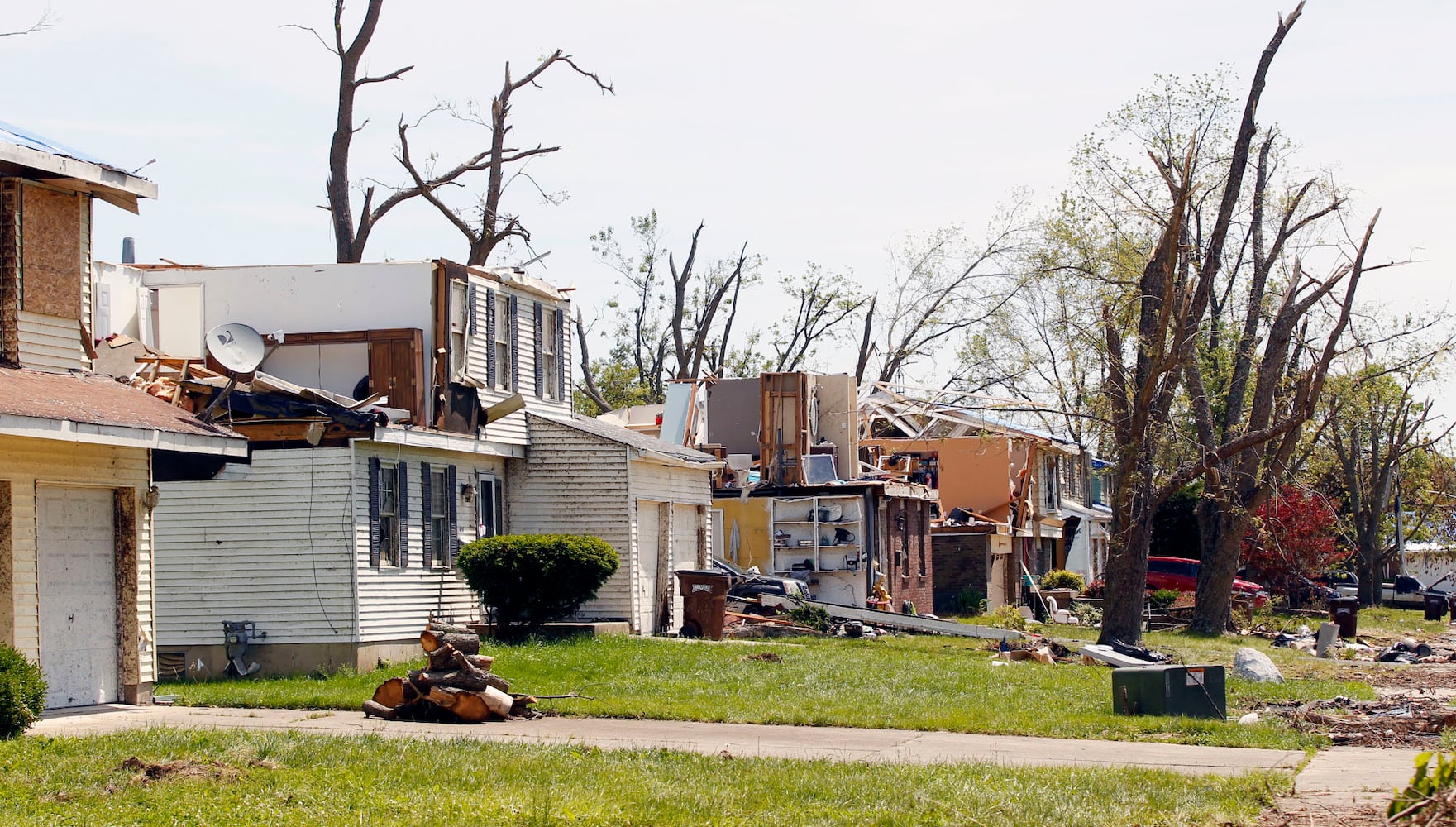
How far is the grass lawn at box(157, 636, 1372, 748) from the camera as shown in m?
14.8

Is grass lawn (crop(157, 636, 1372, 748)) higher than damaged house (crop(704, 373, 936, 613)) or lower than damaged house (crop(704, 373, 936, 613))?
lower

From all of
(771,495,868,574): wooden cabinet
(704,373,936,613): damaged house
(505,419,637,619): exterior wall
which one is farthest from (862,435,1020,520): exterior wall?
(505,419,637,619): exterior wall

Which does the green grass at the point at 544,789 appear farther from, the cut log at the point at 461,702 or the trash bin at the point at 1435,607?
the trash bin at the point at 1435,607

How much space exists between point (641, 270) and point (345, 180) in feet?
83.1

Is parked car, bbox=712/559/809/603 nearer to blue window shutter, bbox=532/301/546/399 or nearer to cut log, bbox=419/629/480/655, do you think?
blue window shutter, bbox=532/301/546/399

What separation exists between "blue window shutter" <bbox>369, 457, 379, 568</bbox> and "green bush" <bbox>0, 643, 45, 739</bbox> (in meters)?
7.63

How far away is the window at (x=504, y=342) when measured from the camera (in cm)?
2427

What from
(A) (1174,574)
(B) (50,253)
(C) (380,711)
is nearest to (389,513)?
(C) (380,711)

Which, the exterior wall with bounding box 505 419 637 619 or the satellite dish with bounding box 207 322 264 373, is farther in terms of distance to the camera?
the exterior wall with bounding box 505 419 637 619

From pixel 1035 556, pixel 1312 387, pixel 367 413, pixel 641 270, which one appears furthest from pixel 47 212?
pixel 641 270

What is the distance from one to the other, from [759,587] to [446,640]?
1470 cm

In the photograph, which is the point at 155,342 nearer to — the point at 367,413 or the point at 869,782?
the point at 367,413

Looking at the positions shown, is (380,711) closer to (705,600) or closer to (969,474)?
(705,600)

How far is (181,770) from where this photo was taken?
10.3 metres
